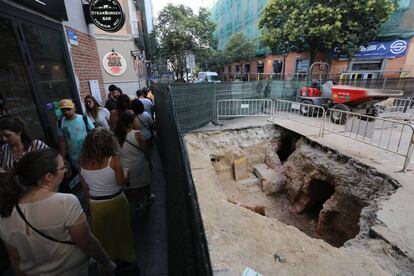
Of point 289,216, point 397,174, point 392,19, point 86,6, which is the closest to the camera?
point 397,174

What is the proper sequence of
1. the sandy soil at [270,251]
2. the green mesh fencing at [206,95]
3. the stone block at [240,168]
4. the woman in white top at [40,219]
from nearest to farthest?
the woman in white top at [40,219]
the sandy soil at [270,251]
the green mesh fencing at [206,95]
the stone block at [240,168]

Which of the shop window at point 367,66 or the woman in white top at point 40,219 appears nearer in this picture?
the woman in white top at point 40,219

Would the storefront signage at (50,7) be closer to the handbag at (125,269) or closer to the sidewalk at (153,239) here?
the sidewalk at (153,239)

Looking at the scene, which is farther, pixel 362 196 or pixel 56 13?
pixel 362 196

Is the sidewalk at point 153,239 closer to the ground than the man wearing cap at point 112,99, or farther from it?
closer to the ground

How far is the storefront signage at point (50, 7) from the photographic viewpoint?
3.11 m

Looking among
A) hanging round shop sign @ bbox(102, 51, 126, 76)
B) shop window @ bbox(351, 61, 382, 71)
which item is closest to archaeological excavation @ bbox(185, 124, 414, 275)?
hanging round shop sign @ bbox(102, 51, 126, 76)

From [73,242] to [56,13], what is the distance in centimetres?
418

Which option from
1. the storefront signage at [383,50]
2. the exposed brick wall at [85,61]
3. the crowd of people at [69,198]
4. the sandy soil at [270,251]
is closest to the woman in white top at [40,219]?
the crowd of people at [69,198]

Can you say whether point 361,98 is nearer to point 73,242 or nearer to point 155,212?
point 155,212

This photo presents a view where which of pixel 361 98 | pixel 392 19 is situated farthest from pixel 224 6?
pixel 361 98

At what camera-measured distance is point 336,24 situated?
1231 cm

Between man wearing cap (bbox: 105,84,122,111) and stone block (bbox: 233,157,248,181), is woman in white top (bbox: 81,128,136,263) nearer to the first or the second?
man wearing cap (bbox: 105,84,122,111)

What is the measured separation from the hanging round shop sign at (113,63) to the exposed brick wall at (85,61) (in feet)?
9.91
